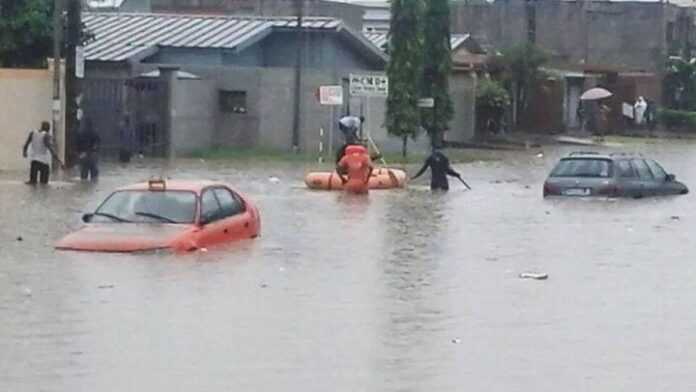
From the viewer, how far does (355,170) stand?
40531 millimetres

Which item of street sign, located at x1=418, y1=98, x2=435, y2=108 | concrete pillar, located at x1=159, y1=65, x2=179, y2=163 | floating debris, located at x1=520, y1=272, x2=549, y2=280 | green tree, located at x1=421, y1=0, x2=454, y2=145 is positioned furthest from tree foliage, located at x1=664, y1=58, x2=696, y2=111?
floating debris, located at x1=520, y1=272, x2=549, y2=280

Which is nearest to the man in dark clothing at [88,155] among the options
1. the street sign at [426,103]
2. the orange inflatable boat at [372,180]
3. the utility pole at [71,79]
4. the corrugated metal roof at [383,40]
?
the utility pole at [71,79]

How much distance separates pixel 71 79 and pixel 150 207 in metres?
21.6

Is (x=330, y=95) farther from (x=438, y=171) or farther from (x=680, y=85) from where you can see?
(x=680, y=85)

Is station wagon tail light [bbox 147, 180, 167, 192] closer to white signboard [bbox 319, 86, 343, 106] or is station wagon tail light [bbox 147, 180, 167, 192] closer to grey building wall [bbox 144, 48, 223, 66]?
white signboard [bbox 319, 86, 343, 106]

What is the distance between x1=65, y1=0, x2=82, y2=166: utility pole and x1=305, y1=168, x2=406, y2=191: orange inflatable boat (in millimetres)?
7208

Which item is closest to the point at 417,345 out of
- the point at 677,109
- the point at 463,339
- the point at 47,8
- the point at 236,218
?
the point at 463,339

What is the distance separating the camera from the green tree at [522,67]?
75688 mm

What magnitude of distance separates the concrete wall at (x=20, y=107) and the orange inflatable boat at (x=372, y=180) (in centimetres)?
800

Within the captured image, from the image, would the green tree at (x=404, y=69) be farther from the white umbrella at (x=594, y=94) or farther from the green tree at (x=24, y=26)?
the white umbrella at (x=594, y=94)

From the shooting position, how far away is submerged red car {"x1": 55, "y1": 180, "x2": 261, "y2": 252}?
24906 mm

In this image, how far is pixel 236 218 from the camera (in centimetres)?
2745

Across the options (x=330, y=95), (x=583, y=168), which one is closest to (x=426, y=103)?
(x=330, y=95)

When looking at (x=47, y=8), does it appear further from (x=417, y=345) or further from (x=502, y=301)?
(x=417, y=345)
